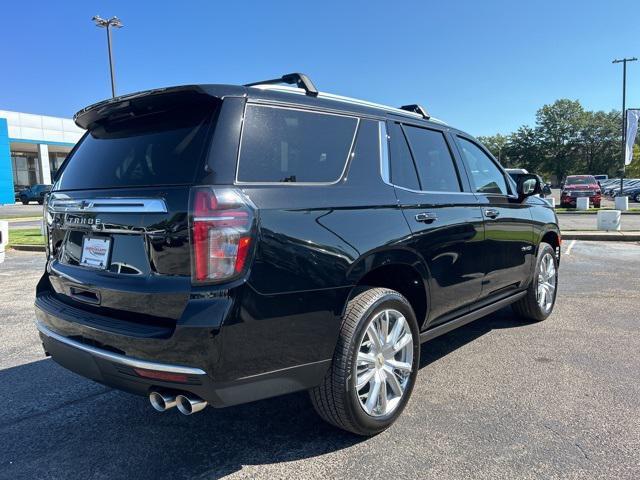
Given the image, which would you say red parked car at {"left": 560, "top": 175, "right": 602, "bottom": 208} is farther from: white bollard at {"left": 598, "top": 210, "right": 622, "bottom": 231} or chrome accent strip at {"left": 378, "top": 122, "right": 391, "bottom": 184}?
chrome accent strip at {"left": 378, "top": 122, "right": 391, "bottom": 184}

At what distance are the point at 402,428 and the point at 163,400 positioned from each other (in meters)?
Result: 1.50

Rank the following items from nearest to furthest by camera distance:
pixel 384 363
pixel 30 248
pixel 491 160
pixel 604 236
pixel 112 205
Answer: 1. pixel 112 205
2. pixel 384 363
3. pixel 491 160
4. pixel 30 248
5. pixel 604 236

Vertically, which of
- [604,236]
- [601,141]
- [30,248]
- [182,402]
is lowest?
[604,236]

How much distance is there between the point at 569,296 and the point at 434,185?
13.0 feet

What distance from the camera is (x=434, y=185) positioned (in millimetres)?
3629

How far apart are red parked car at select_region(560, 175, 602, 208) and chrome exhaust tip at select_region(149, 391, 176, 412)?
27010 millimetres

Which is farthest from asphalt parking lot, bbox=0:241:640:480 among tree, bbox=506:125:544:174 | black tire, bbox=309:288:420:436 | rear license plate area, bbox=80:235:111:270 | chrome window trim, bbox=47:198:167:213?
tree, bbox=506:125:544:174

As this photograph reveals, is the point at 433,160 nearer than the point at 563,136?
Yes

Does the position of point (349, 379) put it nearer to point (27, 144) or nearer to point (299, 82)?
point (299, 82)

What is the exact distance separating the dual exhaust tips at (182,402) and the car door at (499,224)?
259cm

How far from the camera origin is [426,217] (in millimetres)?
3309

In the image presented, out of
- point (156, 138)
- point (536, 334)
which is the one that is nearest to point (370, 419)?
point (156, 138)

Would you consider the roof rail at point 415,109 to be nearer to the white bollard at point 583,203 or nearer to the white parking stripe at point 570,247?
the white parking stripe at point 570,247

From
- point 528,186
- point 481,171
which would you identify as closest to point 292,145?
point 481,171
